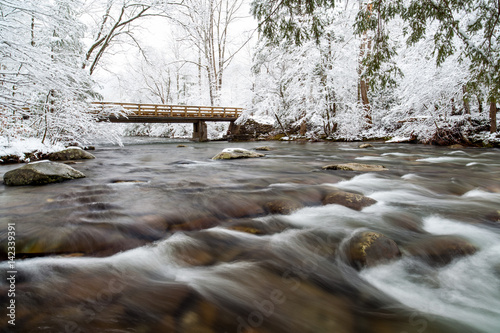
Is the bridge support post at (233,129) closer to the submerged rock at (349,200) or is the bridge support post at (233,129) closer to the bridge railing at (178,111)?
the bridge railing at (178,111)

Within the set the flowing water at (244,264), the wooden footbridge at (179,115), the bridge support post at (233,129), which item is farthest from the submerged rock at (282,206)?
the bridge support post at (233,129)

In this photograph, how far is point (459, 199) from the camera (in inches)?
146

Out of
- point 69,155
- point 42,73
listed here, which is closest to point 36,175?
point 42,73

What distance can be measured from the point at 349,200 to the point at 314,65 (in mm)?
14100

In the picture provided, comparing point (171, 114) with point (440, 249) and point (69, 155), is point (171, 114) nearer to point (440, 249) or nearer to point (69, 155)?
→ point (69, 155)

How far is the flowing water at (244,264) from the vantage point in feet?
4.99

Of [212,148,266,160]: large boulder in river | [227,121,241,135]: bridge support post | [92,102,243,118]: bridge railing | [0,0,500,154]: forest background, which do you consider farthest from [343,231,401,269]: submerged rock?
[227,121,241,135]: bridge support post

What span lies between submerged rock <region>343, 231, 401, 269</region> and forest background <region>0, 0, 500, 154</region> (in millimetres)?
3651

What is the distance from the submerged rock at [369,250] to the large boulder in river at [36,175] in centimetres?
502

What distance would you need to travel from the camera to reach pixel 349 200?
11.2 ft

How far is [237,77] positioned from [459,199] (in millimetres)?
37156

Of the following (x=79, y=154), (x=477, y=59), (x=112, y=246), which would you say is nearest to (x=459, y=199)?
(x=477, y=59)

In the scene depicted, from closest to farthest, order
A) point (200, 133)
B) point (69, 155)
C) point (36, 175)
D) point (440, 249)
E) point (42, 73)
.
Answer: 1. point (440, 249)
2. point (36, 175)
3. point (42, 73)
4. point (69, 155)
5. point (200, 133)

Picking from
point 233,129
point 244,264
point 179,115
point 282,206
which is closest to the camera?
point 244,264
